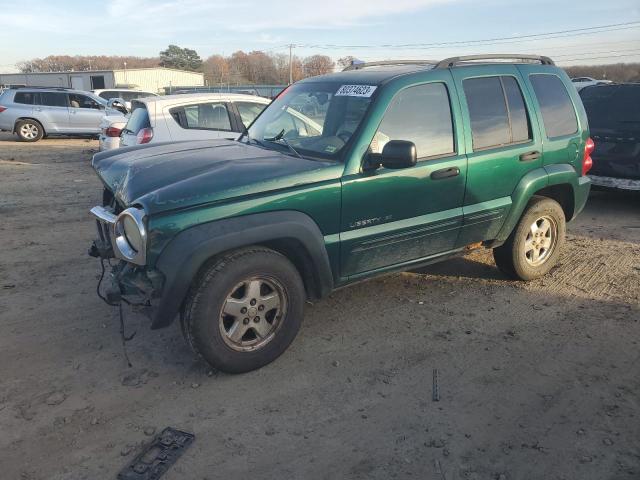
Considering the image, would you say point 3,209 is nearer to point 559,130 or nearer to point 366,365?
point 366,365

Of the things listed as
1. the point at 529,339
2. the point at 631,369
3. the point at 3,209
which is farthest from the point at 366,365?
the point at 3,209

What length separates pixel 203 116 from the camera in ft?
26.8

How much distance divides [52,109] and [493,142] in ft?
54.8

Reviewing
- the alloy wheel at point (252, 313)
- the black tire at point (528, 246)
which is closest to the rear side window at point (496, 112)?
the black tire at point (528, 246)

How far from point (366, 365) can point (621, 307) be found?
246 centimetres

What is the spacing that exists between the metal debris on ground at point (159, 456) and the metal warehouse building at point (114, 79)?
48.8m

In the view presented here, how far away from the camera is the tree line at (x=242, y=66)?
5657 centimetres

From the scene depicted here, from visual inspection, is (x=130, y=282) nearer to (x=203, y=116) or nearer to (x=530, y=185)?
(x=530, y=185)

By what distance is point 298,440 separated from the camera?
114 inches

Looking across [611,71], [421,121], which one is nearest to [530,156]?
[421,121]

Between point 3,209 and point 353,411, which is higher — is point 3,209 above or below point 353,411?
above

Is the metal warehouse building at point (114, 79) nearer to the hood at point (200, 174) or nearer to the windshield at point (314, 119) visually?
the windshield at point (314, 119)

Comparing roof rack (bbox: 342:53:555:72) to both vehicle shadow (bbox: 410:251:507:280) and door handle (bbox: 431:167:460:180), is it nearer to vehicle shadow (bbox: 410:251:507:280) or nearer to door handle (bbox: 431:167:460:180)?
door handle (bbox: 431:167:460:180)

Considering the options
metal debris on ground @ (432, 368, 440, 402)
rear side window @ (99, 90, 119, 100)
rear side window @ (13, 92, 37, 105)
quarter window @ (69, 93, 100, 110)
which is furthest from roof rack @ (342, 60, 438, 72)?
rear side window @ (99, 90, 119, 100)
